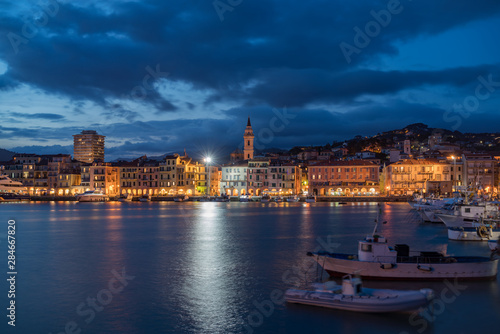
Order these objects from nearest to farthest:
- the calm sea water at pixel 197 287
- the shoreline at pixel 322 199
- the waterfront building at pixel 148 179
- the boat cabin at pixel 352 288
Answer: the calm sea water at pixel 197 287 < the boat cabin at pixel 352 288 < the shoreline at pixel 322 199 < the waterfront building at pixel 148 179

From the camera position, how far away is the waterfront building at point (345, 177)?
10338cm

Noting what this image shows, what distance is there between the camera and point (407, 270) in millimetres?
19281

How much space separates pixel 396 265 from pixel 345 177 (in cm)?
8656

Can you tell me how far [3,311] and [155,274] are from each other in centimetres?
711

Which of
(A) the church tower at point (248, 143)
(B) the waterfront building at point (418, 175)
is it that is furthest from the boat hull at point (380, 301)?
(A) the church tower at point (248, 143)

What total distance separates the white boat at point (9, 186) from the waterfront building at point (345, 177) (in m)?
73.9

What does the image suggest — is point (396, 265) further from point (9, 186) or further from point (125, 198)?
point (9, 186)

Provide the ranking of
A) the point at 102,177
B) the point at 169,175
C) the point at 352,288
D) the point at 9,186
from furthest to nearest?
the point at 9,186 < the point at 102,177 < the point at 169,175 < the point at 352,288

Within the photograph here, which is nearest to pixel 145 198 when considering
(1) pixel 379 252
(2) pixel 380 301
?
(1) pixel 379 252

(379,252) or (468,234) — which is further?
(468,234)

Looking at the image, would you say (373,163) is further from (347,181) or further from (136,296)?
(136,296)

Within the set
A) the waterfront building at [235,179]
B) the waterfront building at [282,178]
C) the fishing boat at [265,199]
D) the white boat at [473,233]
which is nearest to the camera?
the white boat at [473,233]

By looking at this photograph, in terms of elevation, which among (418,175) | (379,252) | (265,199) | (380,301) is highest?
(418,175)

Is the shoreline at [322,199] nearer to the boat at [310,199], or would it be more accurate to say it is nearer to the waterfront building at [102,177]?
the boat at [310,199]
